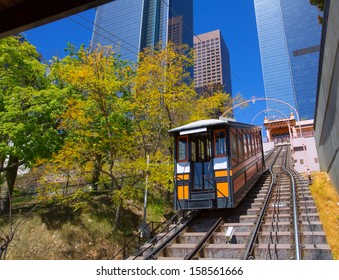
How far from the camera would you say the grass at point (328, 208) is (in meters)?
7.20

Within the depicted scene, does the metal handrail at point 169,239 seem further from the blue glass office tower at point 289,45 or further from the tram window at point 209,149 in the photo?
the blue glass office tower at point 289,45

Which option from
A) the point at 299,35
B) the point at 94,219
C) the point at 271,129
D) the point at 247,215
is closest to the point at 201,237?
the point at 247,215

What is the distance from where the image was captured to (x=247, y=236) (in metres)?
7.29

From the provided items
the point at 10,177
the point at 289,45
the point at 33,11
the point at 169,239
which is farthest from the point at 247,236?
the point at 289,45

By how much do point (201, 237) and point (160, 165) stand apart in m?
5.24

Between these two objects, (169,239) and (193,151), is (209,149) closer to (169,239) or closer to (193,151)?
(193,151)

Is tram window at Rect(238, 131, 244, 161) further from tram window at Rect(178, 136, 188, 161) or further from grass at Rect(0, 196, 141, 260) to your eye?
grass at Rect(0, 196, 141, 260)

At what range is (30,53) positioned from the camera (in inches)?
606

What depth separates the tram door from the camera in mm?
9529

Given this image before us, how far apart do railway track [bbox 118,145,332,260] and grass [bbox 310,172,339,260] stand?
0.41 metres

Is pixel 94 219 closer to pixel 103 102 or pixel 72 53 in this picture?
pixel 103 102

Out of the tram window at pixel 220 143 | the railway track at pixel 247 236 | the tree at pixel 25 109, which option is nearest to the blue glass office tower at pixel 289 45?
the tree at pixel 25 109

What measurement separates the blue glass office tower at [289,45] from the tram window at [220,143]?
71080 millimetres
